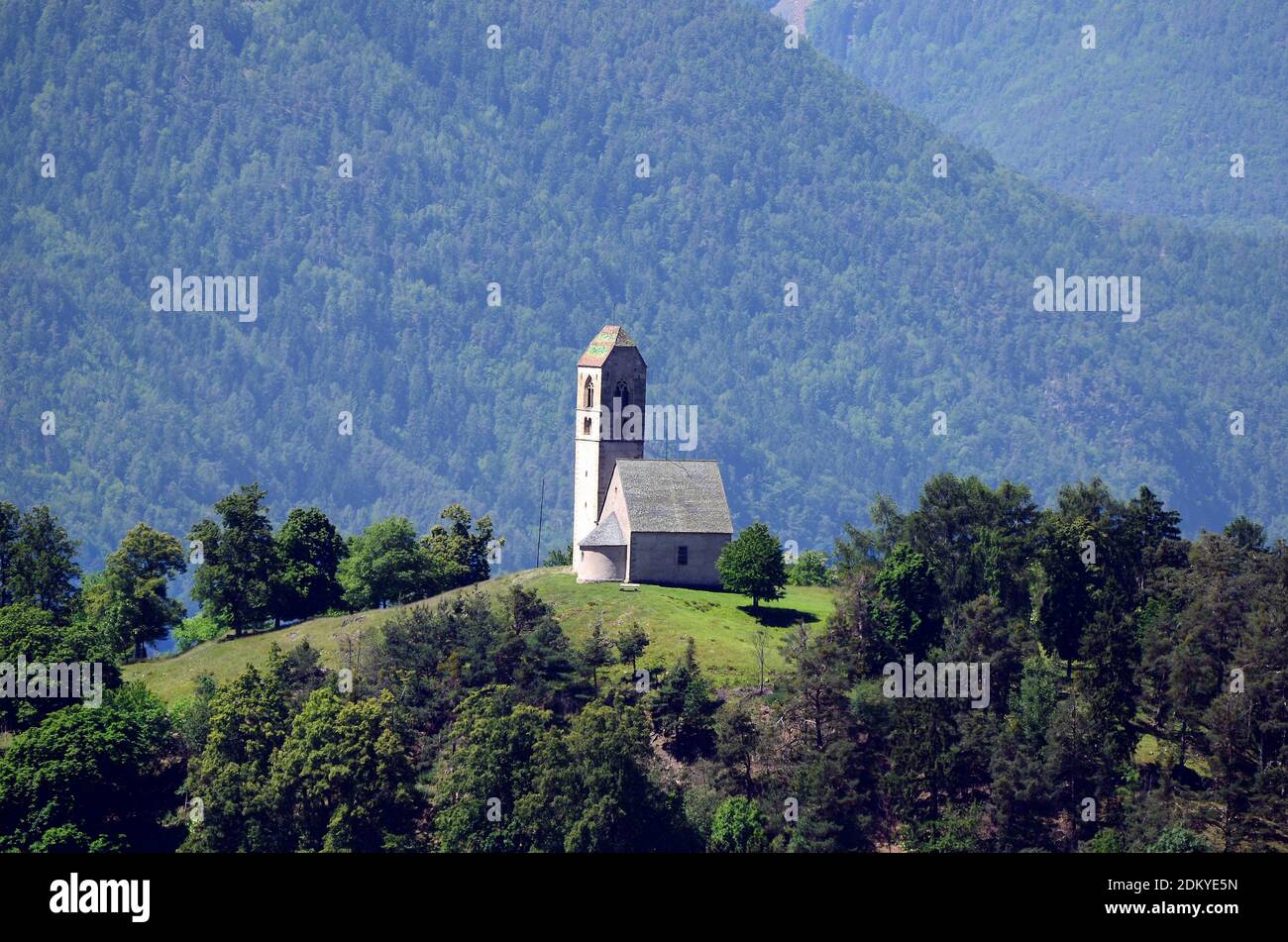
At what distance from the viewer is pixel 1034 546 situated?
120m

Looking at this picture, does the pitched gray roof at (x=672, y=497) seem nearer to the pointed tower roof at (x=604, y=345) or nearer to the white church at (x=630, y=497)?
the white church at (x=630, y=497)

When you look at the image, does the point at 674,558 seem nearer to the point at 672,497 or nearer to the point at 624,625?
the point at 672,497

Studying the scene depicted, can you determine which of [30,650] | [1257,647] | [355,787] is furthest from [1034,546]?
[30,650]

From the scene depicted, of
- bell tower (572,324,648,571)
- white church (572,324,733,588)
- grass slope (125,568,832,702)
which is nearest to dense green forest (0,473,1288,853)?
grass slope (125,568,832,702)

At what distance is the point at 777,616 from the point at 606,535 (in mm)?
11240

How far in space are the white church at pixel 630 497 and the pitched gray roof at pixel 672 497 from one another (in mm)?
57

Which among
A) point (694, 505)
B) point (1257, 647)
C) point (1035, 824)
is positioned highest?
point (694, 505)

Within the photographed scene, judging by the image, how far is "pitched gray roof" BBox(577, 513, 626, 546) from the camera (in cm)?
12862

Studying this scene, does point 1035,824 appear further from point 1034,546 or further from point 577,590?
point 577,590

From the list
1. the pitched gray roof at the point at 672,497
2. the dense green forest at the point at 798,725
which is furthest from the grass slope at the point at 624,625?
the pitched gray roof at the point at 672,497

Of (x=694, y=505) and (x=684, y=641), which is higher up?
(x=694, y=505)

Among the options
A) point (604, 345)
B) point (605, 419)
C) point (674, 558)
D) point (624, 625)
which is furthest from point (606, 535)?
point (604, 345)

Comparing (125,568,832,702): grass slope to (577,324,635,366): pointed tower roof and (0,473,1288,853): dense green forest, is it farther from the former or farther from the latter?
(577,324,635,366): pointed tower roof
